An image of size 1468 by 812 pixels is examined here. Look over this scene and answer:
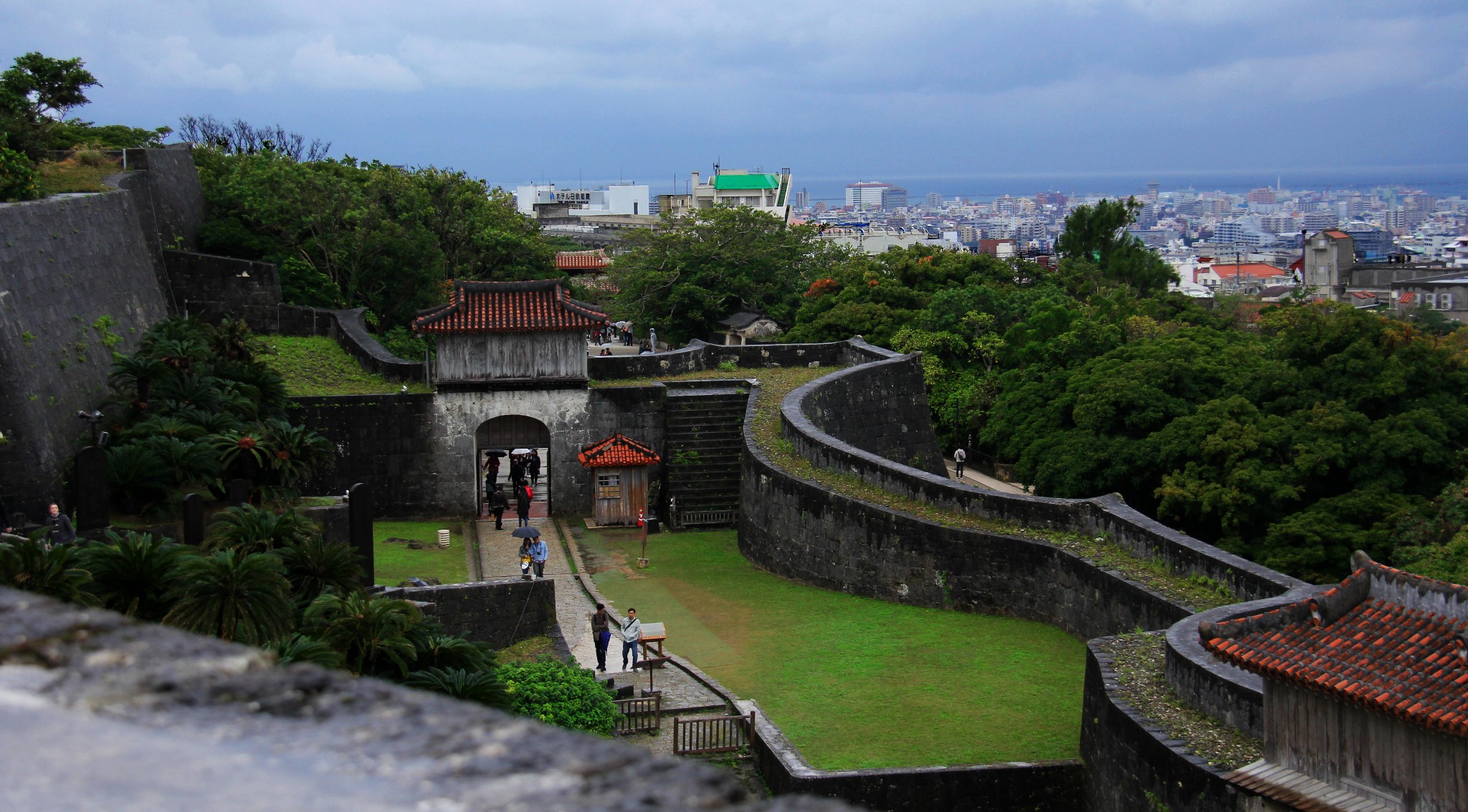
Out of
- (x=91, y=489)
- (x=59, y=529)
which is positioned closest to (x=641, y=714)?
(x=59, y=529)

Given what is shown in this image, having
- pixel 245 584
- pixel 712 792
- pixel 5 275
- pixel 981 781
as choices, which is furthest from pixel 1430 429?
pixel 712 792

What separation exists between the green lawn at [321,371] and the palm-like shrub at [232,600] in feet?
45.9

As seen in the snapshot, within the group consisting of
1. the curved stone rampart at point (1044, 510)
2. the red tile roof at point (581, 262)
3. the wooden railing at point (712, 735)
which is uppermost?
the red tile roof at point (581, 262)

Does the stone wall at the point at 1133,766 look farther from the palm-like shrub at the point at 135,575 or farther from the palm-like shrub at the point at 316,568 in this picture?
the palm-like shrub at the point at 135,575

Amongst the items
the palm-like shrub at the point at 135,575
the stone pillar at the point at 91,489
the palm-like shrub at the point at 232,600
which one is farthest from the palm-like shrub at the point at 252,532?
the stone pillar at the point at 91,489

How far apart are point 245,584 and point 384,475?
14.0 meters

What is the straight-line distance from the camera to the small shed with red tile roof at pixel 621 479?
24.9 m

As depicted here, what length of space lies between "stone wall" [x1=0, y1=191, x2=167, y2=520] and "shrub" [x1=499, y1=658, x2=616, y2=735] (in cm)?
868

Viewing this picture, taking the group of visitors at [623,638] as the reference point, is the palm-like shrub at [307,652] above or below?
above

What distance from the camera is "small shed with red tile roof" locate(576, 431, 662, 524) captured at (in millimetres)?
24922

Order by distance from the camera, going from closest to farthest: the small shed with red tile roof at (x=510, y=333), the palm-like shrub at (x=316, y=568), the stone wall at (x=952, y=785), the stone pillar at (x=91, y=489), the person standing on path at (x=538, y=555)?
the stone wall at (x=952, y=785) < the palm-like shrub at (x=316, y=568) < the stone pillar at (x=91, y=489) < the person standing on path at (x=538, y=555) < the small shed with red tile roof at (x=510, y=333)

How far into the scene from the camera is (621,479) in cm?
2519

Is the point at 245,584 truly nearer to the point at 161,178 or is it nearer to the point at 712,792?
the point at 712,792

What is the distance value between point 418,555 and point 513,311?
5277mm
